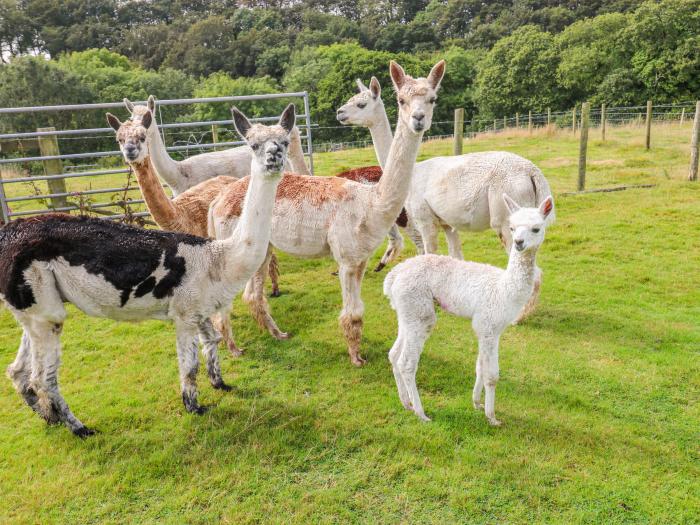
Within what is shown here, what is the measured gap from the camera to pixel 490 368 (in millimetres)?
3645

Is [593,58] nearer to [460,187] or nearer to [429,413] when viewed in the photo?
[460,187]

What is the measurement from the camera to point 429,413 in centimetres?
396

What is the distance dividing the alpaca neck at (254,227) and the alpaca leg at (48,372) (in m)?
1.35

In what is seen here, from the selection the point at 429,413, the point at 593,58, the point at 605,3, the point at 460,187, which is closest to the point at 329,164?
the point at 460,187

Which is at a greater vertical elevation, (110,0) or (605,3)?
(110,0)

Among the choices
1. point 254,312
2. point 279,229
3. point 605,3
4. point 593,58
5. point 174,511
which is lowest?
point 174,511

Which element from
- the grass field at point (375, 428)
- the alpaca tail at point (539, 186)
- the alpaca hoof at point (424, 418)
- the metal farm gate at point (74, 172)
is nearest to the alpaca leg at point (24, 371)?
the grass field at point (375, 428)

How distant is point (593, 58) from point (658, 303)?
1442 inches

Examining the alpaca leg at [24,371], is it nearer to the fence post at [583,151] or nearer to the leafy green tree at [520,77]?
the fence post at [583,151]

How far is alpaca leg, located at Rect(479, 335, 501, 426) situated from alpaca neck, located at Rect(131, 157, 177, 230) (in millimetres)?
3280

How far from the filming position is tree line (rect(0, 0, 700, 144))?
33.8 meters

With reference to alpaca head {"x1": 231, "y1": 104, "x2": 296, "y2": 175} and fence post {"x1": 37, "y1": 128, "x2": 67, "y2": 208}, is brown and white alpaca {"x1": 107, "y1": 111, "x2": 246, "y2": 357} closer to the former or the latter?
alpaca head {"x1": 231, "y1": 104, "x2": 296, "y2": 175}

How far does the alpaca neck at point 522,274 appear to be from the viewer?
351 cm

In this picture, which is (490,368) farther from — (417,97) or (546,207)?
(417,97)
